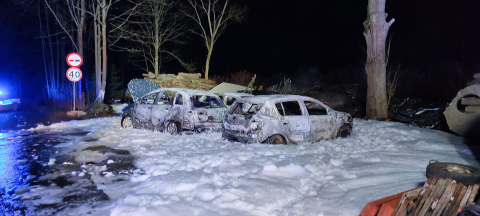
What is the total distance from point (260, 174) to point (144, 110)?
6.73 meters

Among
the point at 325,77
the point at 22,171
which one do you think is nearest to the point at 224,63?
the point at 325,77

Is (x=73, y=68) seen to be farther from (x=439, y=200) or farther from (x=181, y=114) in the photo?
(x=439, y=200)

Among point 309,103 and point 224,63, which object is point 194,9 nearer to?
point 224,63

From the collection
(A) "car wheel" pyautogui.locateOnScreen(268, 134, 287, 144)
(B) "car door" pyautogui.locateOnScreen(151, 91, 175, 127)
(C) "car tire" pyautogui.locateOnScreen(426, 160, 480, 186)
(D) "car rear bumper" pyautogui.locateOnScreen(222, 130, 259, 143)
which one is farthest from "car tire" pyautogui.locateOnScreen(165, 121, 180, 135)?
(C) "car tire" pyautogui.locateOnScreen(426, 160, 480, 186)

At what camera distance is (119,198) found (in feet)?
14.9

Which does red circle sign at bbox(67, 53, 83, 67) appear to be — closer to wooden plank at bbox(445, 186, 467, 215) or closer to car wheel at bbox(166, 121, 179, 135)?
car wheel at bbox(166, 121, 179, 135)

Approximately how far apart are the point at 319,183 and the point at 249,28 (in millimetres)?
40501

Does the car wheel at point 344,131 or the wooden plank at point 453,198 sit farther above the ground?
the wooden plank at point 453,198

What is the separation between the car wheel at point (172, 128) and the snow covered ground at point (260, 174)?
0.95 meters

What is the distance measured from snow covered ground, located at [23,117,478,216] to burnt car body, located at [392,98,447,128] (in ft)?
5.45

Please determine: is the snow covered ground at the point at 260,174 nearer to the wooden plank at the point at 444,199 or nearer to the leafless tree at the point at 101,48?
the wooden plank at the point at 444,199

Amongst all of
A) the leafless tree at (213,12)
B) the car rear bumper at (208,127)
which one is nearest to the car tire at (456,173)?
the car rear bumper at (208,127)

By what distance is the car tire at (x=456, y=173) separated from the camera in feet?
11.9

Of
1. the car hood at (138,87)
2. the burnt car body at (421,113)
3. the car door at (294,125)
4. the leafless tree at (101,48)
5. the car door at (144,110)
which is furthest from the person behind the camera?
Answer: the leafless tree at (101,48)
